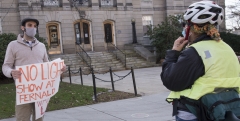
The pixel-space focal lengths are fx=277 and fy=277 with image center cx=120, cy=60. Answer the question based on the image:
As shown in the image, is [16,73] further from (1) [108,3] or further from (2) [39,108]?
(1) [108,3]

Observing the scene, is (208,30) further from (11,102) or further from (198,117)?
(11,102)

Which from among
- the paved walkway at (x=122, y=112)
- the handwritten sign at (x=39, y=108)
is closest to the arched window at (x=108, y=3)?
the paved walkway at (x=122, y=112)

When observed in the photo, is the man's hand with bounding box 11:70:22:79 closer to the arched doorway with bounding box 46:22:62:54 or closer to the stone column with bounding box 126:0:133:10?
the arched doorway with bounding box 46:22:62:54

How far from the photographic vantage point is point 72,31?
24.7m

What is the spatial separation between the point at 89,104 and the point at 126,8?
759 inches

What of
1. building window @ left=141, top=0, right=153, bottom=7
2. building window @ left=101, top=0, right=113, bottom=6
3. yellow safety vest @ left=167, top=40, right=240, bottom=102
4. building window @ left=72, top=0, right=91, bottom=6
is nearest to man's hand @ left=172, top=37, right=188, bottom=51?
yellow safety vest @ left=167, top=40, right=240, bottom=102

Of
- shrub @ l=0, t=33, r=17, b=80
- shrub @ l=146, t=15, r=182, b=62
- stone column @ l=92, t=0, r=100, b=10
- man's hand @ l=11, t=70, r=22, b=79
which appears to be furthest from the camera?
stone column @ l=92, t=0, r=100, b=10

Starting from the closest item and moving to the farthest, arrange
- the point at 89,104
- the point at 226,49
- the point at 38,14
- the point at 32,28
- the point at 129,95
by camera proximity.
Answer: the point at 226,49 → the point at 32,28 → the point at 89,104 → the point at 129,95 → the point at 38,14

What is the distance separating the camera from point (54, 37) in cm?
2455

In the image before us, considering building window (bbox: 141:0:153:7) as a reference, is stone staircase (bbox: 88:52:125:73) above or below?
below

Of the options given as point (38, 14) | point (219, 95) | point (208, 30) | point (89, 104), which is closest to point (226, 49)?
point (208, 30)

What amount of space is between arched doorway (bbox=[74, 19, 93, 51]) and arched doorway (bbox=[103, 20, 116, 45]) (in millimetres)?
1631

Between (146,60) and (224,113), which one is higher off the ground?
(224,113)

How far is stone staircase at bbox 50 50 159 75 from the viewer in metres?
21.0
